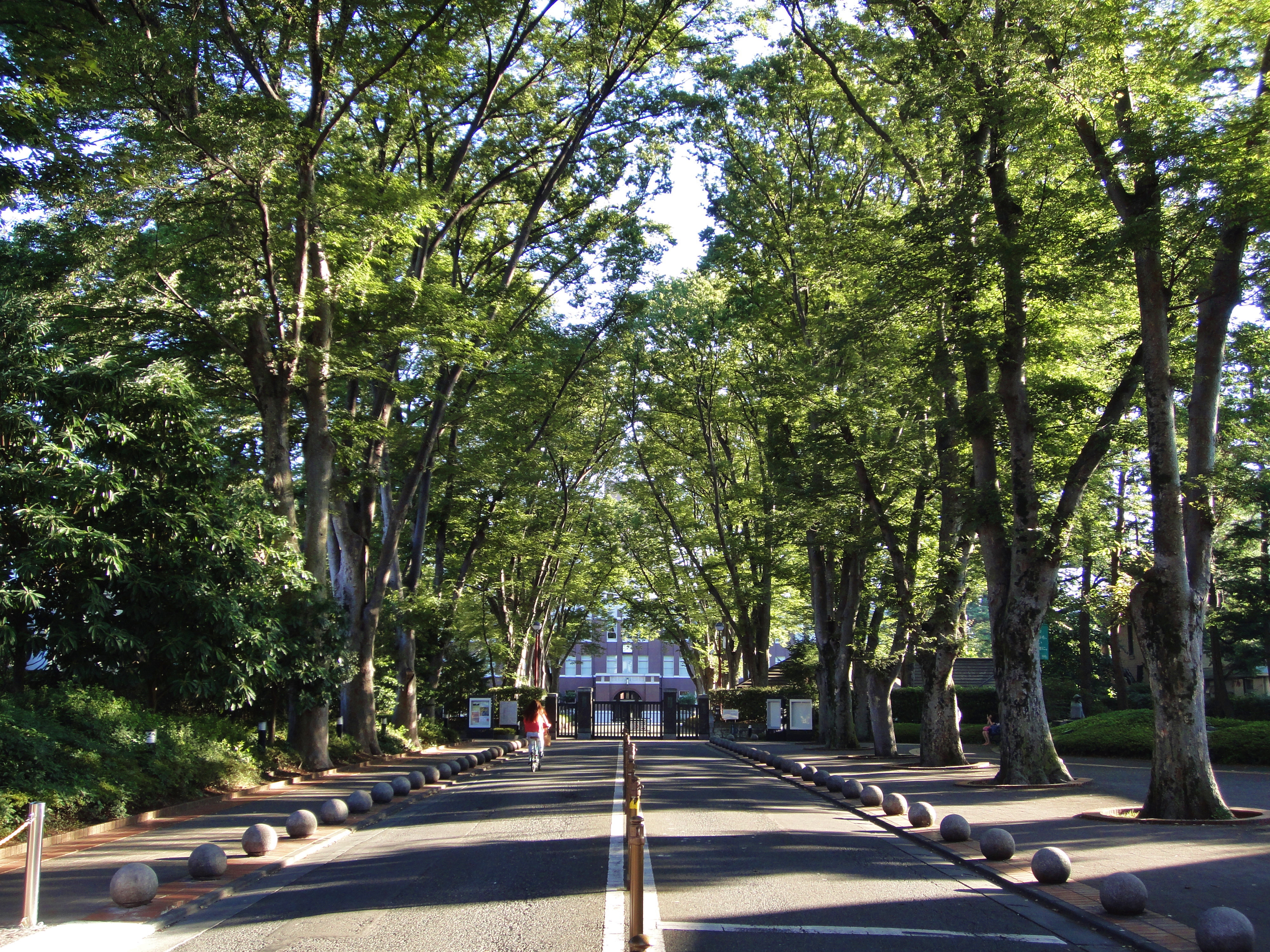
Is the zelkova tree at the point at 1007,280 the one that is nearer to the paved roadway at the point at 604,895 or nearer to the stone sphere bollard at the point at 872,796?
the stone sphere bollard at the point at 872,796

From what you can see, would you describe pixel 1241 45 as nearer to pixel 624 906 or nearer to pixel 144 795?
pixel 624 906

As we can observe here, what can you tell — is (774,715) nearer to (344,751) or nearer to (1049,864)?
(344,751)

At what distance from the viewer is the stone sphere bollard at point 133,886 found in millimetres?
7777

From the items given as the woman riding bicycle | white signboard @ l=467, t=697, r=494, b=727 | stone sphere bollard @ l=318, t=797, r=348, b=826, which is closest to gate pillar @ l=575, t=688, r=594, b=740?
white signboard @ l=467, t=697, r=494, b=727

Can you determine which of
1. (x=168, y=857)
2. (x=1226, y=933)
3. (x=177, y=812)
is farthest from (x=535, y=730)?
(x=1226, y=933)

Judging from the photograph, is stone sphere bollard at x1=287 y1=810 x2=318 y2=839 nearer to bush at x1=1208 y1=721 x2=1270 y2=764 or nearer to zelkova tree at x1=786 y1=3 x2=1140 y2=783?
zelkova tree at x1=786 y1=3 x2=1140 y2=783

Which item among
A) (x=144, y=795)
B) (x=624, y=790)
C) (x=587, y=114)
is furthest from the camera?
(x=587, y=114)

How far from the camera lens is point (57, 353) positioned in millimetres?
14398

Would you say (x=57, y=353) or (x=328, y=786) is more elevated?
(x=57, y=353)

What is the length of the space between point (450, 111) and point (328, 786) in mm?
14387

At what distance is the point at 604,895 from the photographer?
8289 millimetres

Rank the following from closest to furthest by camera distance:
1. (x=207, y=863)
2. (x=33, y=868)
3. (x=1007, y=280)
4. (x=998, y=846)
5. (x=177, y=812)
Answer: (x=33, y=868) → (x=207, y=863) → (x=998, y=846) → (x=177, y=812) → (x=1007, y=280)

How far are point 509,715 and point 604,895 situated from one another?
105 ft

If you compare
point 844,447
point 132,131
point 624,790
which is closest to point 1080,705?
point 844,447
